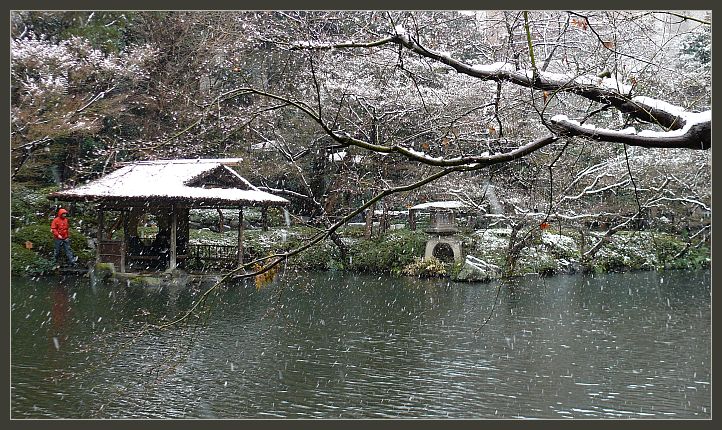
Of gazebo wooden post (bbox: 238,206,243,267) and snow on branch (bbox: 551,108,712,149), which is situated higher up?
snow on branch (bbox: 551,108,712,149)

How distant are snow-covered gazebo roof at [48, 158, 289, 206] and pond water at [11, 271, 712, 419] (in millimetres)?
721

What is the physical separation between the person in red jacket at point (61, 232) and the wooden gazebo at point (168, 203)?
23cm

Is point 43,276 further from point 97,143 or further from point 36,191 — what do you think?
point 97,143

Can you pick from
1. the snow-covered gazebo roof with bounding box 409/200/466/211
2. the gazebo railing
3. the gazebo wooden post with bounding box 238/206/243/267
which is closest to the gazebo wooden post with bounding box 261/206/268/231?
the gazebo wooden post with bounding box 238/206/243/267

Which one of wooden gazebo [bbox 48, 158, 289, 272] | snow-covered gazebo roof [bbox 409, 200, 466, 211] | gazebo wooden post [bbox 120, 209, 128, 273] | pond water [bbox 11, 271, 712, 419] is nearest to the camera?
pond water [bbox 11, 271, 712, 419]

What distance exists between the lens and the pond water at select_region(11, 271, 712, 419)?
11.3ft

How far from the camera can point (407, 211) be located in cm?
595

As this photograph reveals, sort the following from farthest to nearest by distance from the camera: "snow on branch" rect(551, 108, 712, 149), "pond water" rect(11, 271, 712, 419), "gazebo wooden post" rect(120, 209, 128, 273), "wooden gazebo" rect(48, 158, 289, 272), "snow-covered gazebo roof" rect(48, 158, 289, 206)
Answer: "gazebo wooden post" rect(120, 209, 128, 273) → "wooden gazebo" rect(48, 158, 289, 272) → "snow-covered gazebo roof" rect(48, 158, 289, 206) → "pond water" rect(11, 271, 712, 419) → "snow on branch" rect(551, 108, 712, 149)

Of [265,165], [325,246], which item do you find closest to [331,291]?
[325,246]

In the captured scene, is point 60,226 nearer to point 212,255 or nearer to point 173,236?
point 173,236

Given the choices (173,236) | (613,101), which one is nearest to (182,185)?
(173,236)

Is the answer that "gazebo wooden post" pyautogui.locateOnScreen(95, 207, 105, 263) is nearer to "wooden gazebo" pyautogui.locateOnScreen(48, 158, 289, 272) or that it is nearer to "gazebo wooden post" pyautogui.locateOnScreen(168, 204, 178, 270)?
"wooden gazebo" pyautogui.locateOnScreen(48, 158, 289, 272)

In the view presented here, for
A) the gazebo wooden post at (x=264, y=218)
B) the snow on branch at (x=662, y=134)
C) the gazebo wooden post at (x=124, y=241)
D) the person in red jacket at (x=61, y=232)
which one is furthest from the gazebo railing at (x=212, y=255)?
the snow on branch at (x=662, y=134)

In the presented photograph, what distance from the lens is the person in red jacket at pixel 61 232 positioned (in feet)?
16.7
